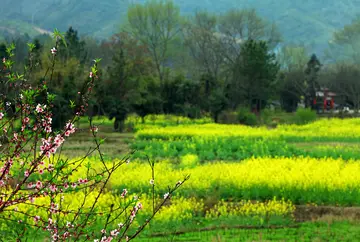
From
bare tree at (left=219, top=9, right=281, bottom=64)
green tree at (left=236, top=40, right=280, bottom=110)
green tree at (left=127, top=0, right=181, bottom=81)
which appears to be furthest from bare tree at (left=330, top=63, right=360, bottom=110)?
green tree at (left=127, top=0, right=181, bottom=81)

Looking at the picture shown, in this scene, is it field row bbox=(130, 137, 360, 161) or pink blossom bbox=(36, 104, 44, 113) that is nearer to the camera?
pink blossom bbox=(36, 104, 44, 113)

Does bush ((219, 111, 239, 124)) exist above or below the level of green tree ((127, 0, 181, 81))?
below

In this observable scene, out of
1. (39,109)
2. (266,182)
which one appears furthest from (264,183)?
(39,109)

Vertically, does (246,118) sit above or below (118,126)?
above

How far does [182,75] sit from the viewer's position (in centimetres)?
5031

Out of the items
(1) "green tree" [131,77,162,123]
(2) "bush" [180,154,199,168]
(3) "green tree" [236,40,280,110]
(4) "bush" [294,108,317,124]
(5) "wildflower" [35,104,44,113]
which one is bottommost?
(2) "bush" [180,154,199,168]

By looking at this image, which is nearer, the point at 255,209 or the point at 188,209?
the point at 255,209

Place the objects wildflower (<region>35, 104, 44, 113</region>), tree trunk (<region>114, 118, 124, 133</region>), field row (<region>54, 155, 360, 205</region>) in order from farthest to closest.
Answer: tree trunk (<region>114, 118, 124, 133</region>) < field row (<region>54, 155, 360, 205</region>) < wildflower (<region>35, 104, 44, 113</region>)

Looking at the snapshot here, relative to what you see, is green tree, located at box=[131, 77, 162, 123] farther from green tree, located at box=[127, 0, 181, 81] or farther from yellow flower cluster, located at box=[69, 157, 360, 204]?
green tree, located at box=[127, 0, 181, 81]

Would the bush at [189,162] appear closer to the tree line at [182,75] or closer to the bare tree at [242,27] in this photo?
the tree line at [182,75]

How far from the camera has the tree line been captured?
1487 inches

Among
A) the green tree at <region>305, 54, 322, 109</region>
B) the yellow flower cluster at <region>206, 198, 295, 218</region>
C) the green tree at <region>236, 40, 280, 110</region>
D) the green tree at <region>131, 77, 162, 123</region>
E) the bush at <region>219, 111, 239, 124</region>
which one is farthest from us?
the green tree at <region>305, 54, 322, 109</region>

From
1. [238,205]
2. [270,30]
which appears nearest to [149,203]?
[238,205]

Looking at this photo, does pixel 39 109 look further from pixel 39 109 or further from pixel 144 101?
pixel 144 101
